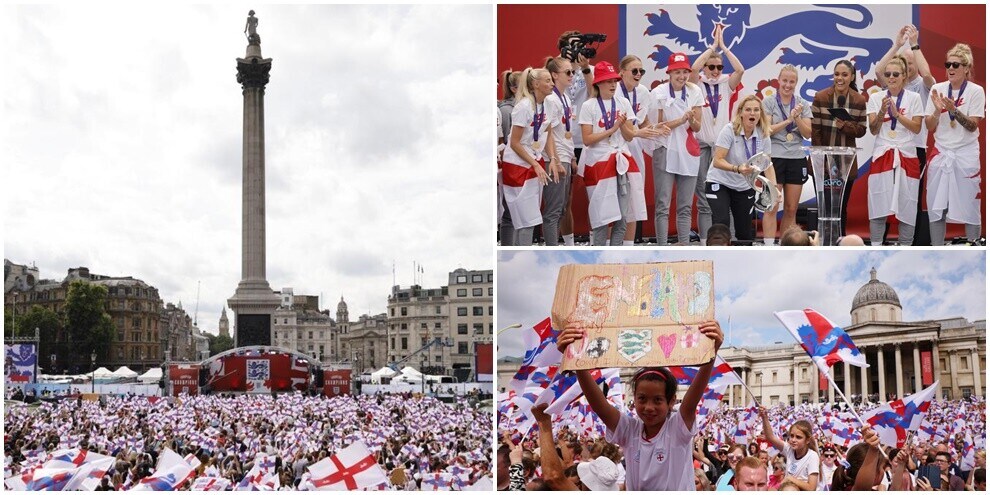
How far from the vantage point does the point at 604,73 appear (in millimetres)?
8672

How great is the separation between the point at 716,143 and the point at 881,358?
2.43 m

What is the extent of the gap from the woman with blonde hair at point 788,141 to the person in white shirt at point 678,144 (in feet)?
2.18

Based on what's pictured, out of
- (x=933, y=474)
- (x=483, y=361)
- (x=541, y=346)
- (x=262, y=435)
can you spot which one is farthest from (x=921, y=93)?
(x=262, y=435)

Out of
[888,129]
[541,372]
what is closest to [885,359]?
[888,129]

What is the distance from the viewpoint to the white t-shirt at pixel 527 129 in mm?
8609

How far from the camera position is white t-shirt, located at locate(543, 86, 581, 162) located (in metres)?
8.66

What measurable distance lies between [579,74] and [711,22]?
133 cm

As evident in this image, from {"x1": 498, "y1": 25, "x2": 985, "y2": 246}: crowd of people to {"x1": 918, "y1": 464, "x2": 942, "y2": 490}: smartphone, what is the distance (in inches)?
79.6

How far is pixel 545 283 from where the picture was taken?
→ 875 cm

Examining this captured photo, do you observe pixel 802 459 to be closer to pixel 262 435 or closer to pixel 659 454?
pixel 659 454

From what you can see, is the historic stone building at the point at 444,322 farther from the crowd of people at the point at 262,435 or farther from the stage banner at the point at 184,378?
the stage banner at the point at 184,378

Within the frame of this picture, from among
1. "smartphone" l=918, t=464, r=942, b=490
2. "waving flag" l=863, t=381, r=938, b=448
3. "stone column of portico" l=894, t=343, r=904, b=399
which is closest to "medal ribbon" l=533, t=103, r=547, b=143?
"waving flag" l=863, t=381, r=938, b=448

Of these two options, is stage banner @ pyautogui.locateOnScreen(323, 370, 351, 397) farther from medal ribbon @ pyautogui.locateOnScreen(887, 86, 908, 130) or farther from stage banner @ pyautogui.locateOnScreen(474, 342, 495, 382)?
medal ribbon @ pyautogui.locateOnScreen(887, 86, 908, 130)

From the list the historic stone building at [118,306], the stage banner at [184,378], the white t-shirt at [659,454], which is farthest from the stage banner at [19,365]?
the white t-shirt at [659,454]
